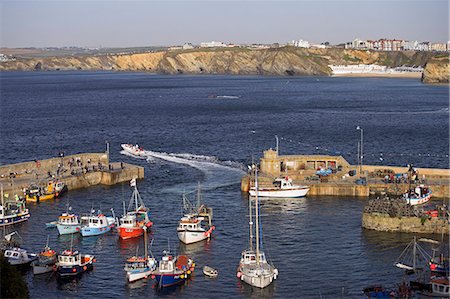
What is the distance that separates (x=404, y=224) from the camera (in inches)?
1752

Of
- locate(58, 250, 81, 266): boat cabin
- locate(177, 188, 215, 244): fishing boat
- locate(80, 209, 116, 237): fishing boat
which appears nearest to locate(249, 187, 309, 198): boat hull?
locate(177, 188, 215, 244): fishing boat

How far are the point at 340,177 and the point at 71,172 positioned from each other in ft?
72.8

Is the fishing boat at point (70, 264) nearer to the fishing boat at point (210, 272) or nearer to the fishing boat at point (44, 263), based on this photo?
the fishing boat at point (44, 263)

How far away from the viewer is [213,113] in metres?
132

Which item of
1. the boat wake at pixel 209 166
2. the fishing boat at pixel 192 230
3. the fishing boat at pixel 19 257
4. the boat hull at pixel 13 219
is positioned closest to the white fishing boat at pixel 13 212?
the boat hull at pixel 13 219

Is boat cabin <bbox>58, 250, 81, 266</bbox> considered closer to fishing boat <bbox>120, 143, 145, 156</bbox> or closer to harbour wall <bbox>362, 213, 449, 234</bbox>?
harbour wall <bbox>362, 213, 449, 234</bbox>

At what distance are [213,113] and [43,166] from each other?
232 ft

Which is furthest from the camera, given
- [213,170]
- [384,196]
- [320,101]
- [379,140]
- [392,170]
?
[320,101]

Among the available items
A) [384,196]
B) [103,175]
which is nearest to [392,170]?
[384,196]

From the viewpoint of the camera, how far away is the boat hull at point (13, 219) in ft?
154

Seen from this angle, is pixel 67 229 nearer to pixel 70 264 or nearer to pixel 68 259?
pixel 68 259

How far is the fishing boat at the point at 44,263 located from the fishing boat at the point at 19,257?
2.32 ft

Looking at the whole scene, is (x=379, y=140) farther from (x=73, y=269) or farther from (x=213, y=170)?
(x=73, y=269)

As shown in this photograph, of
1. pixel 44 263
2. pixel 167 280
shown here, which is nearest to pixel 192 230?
pixel 167 280
